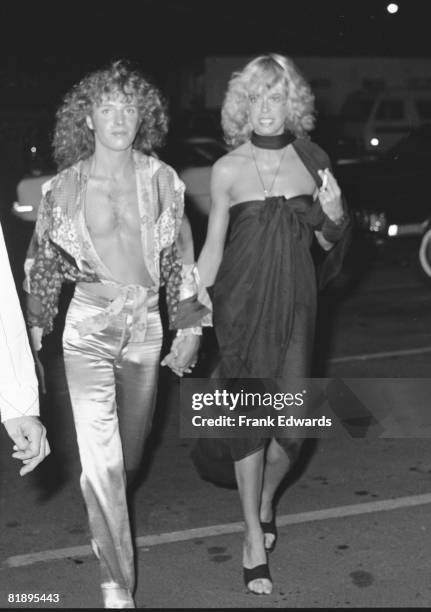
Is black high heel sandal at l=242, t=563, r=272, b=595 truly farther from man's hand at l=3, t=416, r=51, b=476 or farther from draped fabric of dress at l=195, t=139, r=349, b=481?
man's hand at l=3, t=416, r=51, b=476

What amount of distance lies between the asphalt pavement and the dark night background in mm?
25140

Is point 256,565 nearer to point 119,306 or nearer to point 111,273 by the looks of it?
point 119,306

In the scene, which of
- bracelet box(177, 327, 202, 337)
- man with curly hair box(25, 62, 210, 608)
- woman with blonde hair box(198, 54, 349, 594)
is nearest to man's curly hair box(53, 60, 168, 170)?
man with curly hair box(25, 62, 210, 608)

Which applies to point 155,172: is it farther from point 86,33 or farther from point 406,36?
point 406,36

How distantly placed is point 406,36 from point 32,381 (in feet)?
103

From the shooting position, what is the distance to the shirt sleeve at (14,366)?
9.06 feet

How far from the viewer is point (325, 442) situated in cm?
644

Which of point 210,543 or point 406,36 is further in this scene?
point 406,36

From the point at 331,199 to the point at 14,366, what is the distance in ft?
6.70

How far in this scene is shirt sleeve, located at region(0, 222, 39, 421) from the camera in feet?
9.06

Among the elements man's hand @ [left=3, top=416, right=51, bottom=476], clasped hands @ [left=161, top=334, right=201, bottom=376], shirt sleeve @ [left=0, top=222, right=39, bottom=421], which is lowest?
clasped hands @ [left=161, top=334, right=201, bottom=376]

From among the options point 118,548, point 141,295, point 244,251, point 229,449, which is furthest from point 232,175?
point 118,548

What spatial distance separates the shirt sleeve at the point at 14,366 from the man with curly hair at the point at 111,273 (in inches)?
53.1

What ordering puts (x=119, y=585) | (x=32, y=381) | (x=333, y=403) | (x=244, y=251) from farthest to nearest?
1. (x=333, y=403)
2. (x=244, y=251)
3. (x=119, y=585)
4. (x=32, y=381)
